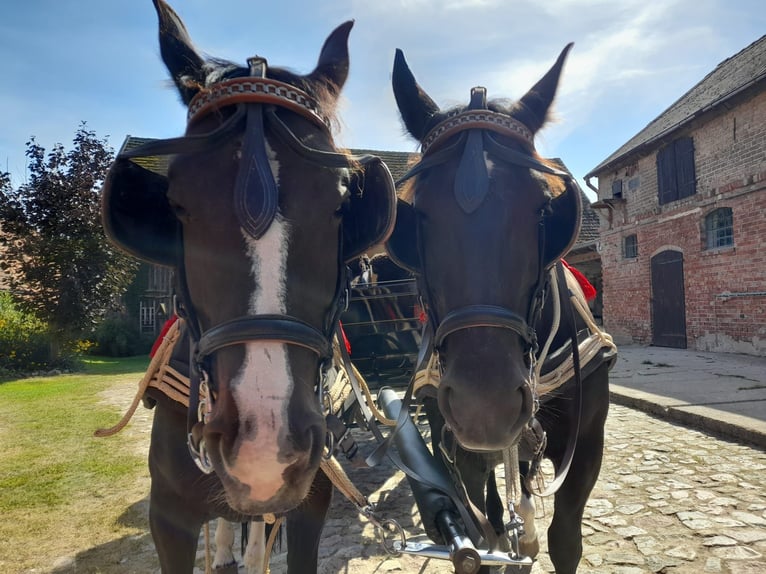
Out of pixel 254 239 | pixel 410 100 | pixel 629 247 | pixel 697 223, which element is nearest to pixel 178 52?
pixel 254 239

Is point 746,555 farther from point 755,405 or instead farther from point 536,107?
point 755,405

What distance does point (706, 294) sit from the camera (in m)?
12.7

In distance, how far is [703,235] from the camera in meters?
13.0

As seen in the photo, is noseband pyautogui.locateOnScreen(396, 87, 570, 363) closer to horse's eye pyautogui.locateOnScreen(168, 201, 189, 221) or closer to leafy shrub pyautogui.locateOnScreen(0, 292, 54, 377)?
horse's eye pyautogui.locateOnScreen(168, 201, 189, 221)

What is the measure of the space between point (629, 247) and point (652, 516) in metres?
14.8

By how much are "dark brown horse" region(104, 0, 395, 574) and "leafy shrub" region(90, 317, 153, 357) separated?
20604 mm

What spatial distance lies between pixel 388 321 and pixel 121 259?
39.2 ft

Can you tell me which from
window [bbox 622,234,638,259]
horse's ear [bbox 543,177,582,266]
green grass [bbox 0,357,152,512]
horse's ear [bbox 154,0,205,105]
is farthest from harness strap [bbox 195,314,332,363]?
window [bbox 622,234,638,259]

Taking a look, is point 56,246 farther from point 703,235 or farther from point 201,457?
point 703,235

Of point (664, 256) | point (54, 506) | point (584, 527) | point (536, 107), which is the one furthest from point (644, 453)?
point (664, 256)

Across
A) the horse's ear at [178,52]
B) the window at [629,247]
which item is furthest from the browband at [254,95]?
the window at [629,247]

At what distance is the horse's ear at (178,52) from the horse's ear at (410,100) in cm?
91

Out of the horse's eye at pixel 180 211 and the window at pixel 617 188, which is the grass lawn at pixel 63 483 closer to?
the horse's eye at pixel 180 211

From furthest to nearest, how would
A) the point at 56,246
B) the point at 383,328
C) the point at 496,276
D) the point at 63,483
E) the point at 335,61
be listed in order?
the point at 56,246 < the point at 63,483 < the point at 383,328 < the point at 335,61 < the point at 496,276
